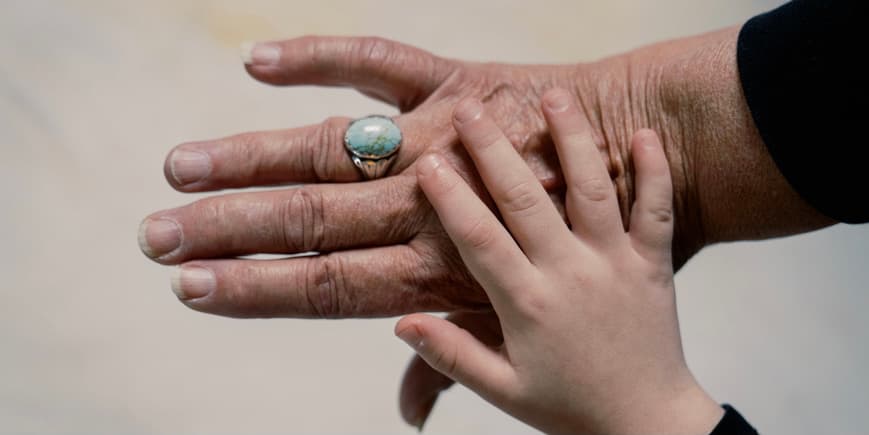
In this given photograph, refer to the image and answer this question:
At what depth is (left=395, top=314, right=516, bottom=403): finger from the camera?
1043 millimetres

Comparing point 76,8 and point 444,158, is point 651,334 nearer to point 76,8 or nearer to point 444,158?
point 444,158

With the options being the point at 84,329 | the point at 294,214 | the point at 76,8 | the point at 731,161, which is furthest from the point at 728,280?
the point at 76,8

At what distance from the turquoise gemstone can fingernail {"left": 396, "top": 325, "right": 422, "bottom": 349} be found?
24cm

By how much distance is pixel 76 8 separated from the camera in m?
1.73

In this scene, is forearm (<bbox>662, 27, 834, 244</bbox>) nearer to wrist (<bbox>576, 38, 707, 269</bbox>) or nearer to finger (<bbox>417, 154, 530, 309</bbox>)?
wrist (<bbox>576, 38, 707, 269</bbox>)

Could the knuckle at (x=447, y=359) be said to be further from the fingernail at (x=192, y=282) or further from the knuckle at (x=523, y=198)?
the fingernail at (x=192, y=282)

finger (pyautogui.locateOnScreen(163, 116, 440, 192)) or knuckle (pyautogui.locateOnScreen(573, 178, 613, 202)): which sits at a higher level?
finger (pyautogui.locateOnScreen(163, 116, 440, 192))

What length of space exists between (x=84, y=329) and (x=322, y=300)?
20.5 inches

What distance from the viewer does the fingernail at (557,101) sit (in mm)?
1089

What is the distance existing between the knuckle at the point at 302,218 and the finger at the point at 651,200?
388 millimetres

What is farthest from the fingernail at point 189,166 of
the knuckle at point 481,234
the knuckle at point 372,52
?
the knuckle at point 481,234

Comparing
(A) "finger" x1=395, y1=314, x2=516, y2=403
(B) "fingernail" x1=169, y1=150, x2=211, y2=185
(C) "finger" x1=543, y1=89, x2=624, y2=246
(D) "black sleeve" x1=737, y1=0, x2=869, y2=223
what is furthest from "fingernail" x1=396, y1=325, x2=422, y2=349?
(D) "black sleeve" x1=737, y1=0, x2=869, y2=223

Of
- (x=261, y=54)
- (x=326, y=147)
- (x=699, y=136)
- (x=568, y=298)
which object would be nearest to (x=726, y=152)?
(x=699, y=136)

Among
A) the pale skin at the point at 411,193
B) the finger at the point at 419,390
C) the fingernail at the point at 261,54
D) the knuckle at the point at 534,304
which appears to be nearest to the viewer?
the knuckle at the point at 534,304
